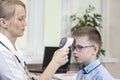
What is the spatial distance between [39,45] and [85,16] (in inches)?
33.5

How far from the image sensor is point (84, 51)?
1706mm


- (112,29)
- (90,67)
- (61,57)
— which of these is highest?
(61,57)

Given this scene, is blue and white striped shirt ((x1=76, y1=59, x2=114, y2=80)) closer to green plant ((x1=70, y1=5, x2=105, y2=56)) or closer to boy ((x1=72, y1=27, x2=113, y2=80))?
boy ((x1=72, y1=27, x2=113, y2=80))

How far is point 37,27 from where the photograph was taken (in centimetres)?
395

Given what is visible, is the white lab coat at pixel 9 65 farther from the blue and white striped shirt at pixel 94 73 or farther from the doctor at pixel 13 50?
the blue and white striped shirt at pixel 94 73

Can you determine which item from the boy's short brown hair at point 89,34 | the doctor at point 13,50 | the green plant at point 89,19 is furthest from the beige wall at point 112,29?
the doctor at point 13,50

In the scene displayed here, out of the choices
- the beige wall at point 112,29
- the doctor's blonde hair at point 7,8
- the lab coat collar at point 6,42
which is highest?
the doctor's blonde hair at point 7,8

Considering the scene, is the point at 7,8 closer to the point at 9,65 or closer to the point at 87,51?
the point at 9,65

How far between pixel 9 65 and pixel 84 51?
53cm

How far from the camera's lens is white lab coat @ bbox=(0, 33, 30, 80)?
1347 mm

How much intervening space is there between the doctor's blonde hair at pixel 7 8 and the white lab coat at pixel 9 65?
0.11 metres

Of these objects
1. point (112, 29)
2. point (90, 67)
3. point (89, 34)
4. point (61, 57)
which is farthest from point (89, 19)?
point (61, 57)

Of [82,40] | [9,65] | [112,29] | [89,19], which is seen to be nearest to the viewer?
[9,65]

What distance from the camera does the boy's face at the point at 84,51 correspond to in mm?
1701
